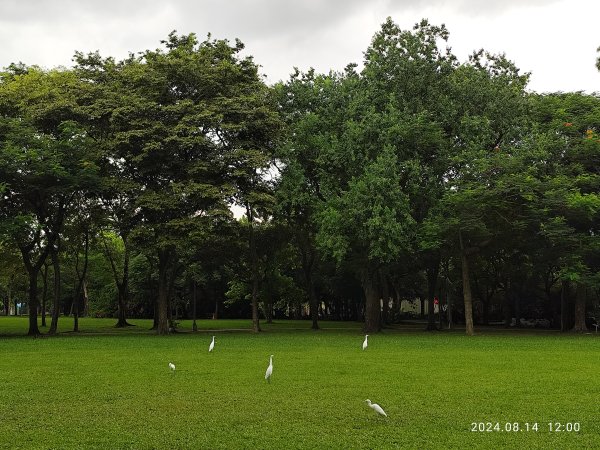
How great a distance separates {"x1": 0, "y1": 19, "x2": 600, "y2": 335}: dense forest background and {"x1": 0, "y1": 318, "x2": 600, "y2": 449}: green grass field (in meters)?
11.1

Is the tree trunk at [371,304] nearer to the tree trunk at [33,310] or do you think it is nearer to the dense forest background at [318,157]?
the dense forest background at [318,157]

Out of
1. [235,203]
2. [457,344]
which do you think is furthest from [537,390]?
[235,203]

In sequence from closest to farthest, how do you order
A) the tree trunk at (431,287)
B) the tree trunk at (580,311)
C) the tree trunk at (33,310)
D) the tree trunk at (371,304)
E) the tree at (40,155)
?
the tree at (40,155) < the tree trunk at (33,310) < the tree trunk at (371,304) < the tree trunk at (580,311) < the tree trunk at (431,287)

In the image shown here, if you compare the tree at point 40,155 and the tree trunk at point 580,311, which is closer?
the tree at point 40,155

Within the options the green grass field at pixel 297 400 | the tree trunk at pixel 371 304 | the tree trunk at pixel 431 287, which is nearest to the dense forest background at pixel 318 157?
the tree trunk at pixel 371 304

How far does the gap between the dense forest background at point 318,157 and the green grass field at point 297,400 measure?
1114 cm

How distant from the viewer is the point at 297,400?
436 inches

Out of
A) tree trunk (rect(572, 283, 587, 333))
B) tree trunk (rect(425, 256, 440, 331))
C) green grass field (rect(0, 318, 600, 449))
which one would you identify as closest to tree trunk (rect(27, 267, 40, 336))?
green grass field (rect(0, 318, 600, 449))

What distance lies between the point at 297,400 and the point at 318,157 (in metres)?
22.3

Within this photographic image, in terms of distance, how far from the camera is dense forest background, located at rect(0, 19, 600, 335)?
2919 centimetres

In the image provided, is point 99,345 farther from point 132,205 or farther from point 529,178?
point 529,178

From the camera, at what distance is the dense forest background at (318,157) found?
95.8ft

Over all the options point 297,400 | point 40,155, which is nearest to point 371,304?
point 40,155

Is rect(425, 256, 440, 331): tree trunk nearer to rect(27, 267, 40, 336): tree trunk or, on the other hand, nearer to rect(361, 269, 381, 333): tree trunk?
rect(361, 269, 381, 333): tree trunk
